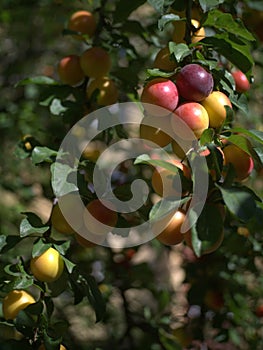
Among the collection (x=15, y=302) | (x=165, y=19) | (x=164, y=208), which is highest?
(x=165, y=19)

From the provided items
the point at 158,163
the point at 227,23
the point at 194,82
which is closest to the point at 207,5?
the point at 227,23

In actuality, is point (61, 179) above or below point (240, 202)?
below

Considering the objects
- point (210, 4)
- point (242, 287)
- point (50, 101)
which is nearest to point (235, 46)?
point (210, 4)

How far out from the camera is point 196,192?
72 cm

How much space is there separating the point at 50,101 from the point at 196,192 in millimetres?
421

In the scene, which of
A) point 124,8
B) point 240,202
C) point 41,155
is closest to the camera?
point 240,202

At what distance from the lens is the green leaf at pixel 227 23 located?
2.68 ft

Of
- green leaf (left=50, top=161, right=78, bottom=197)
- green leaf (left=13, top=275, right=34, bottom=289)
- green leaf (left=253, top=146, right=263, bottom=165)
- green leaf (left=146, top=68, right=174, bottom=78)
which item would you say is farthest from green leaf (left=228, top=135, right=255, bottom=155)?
green leaf (left=13, top=275, right=34, bottom=289)

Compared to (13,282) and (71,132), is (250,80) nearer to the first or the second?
(71,132)

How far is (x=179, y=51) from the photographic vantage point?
77 centimetres

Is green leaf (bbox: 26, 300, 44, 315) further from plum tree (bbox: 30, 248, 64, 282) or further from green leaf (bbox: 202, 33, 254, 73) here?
green leaf (bbox: 202, 33, 254, 73)

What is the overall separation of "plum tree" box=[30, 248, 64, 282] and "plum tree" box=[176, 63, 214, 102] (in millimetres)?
271

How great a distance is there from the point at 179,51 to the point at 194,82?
52 millimetres

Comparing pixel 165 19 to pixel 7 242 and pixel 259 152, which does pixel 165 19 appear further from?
pixel 7 242
